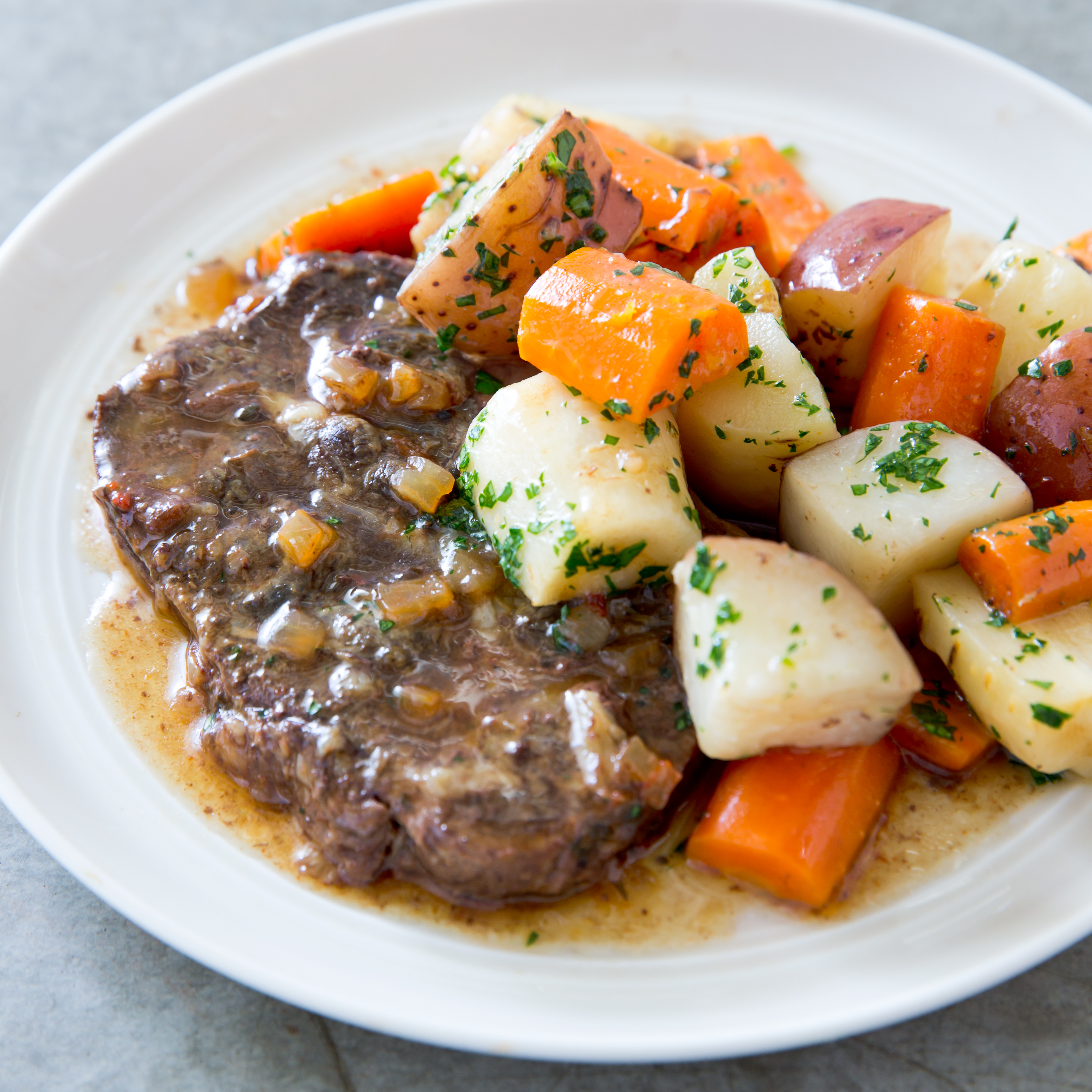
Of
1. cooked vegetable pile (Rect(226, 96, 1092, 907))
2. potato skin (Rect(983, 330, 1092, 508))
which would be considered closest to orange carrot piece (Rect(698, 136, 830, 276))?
cooked vegetable pile (Rect(226, 96, 1092, 907))

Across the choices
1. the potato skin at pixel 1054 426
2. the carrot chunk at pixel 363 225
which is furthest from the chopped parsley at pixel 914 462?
the carrot chunk at pixel 363 225

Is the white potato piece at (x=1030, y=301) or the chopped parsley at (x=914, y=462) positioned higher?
the white potato piece at (x=1030, y=301)

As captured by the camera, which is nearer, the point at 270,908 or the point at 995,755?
the point at 270,908

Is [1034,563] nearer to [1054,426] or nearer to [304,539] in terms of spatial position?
[1054,426]

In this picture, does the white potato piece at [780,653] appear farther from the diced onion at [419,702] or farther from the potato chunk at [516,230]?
the potato chunk at [516,230]

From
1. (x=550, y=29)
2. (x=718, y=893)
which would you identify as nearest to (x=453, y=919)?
(x=718, y=893)

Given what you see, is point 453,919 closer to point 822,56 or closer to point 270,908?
point 270,908

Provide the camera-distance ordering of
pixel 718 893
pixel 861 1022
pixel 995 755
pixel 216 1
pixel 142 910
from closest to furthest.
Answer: pixel 861 1022 < pixel 142 910 < pixel 718 893 < pixel 995 755 < pixel 216 1
